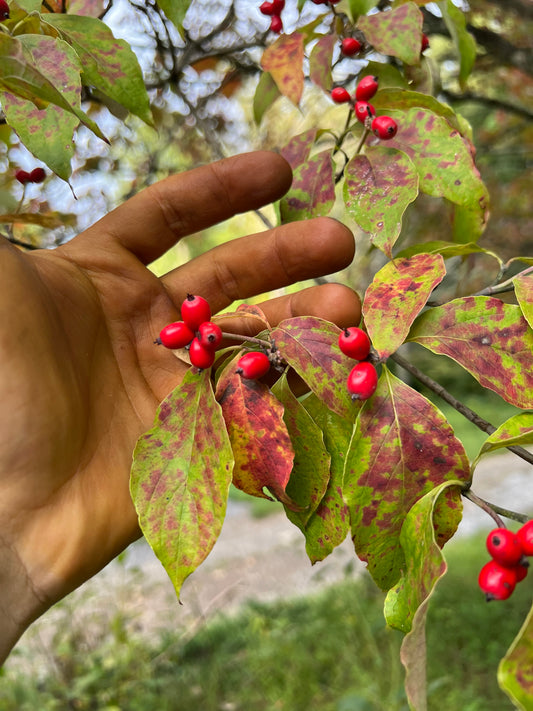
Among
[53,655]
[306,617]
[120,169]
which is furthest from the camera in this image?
[306,617]

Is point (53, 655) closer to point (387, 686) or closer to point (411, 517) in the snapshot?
point (387, 686)

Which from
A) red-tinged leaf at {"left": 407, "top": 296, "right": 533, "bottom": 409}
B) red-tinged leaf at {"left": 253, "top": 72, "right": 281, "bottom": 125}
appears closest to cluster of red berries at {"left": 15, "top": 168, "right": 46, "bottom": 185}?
red-tinged leaf at {"left": 253, "top": 72, "right": 281, "bottom": 125}

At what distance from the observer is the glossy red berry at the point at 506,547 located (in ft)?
2.39

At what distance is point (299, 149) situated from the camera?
142cm

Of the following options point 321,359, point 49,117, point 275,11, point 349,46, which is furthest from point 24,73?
point 275,11

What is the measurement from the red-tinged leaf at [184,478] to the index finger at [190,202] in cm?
62

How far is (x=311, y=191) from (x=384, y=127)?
0.26 meters

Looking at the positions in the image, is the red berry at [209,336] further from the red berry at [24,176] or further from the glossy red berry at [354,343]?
the red berry at [24,176]

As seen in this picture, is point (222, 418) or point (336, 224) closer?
point (222, 418)

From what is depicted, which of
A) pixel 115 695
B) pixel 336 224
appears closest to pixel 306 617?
pixel 115 695

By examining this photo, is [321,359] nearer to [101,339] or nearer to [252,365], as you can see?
[252,365]

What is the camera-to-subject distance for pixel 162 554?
2.70 feet

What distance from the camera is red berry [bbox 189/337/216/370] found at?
0.92 metres

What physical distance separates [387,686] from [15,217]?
342cm
